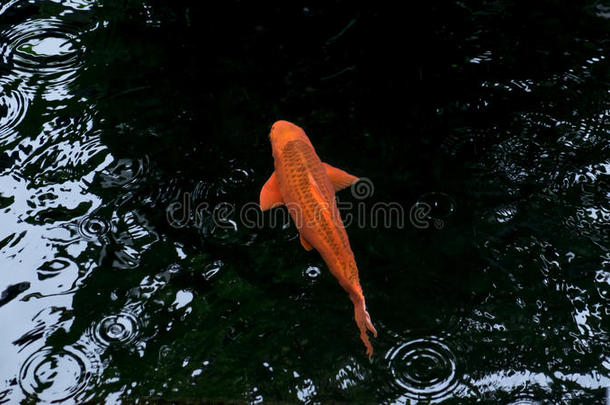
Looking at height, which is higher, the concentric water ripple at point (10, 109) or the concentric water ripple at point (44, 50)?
the concentric water ripple at point (44, 50)

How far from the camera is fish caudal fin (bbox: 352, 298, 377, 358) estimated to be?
11.1 feet

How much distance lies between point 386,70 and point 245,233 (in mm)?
1897

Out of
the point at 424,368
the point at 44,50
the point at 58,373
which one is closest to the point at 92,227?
the point at 58,373

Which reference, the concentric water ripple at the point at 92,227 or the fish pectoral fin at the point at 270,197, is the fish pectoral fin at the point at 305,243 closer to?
the fish pectoral fin at the point at 270,197

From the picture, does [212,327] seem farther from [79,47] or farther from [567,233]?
[79,47]

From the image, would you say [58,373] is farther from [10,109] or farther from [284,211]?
[10,109]

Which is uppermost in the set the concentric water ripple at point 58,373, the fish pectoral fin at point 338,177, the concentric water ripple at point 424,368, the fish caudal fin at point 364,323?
the fish pectoral fin at point 338,177

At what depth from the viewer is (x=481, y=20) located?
17.4 feet

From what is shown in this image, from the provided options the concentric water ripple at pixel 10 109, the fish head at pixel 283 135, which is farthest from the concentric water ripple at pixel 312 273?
the concentric water ripple at pixel 10 109

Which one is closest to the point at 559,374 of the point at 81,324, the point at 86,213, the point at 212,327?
the point at 212,327

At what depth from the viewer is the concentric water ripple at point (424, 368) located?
327cm

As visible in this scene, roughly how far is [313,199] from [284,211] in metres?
0.51

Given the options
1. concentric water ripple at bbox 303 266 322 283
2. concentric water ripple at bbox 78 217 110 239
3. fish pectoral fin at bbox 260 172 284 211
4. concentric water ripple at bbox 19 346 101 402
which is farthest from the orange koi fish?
concentric water ripple at bbox 19 346 101 402

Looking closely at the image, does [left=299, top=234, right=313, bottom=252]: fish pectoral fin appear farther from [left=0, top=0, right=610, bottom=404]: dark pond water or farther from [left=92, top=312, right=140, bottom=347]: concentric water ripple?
[left=92, top=312, right=140, bottom=347]: concentric water ripple
